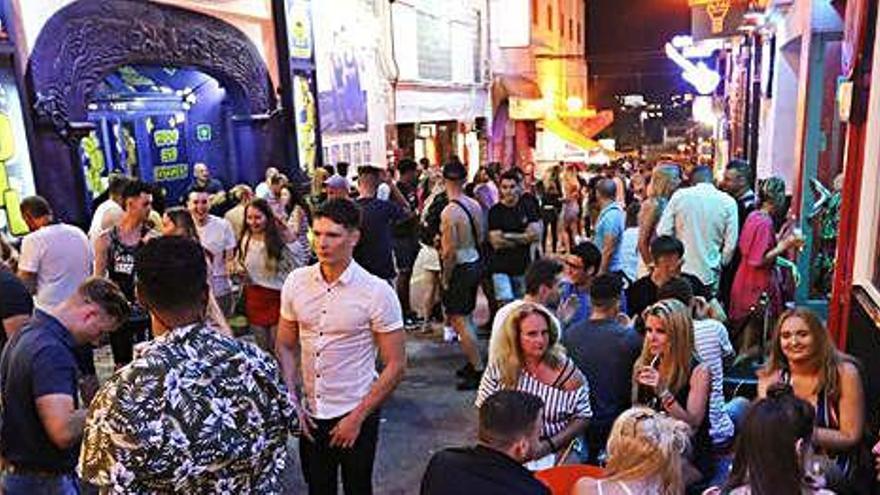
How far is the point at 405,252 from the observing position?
8641mm

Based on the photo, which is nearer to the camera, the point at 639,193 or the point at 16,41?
the point at 16,41

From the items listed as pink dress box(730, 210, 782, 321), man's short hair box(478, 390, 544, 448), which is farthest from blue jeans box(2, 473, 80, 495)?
pink dress box(730, 210, 782, 321)

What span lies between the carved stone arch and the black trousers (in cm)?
593

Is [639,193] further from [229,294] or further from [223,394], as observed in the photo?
[223,394]

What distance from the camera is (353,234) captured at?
338 centimetres

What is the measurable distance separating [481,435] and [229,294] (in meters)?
4.18

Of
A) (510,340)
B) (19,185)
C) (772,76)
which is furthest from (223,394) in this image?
(772,76)

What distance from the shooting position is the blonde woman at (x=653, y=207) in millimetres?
6617

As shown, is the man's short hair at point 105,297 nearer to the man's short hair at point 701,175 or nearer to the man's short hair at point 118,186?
the man's short hair at point 118,186

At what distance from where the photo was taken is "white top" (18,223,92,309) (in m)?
5.26

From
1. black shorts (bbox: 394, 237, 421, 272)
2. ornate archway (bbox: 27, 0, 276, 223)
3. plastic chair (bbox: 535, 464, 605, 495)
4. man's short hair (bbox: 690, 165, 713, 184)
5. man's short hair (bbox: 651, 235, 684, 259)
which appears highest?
ornate archway (bbox: 27, 0, 276, 223)

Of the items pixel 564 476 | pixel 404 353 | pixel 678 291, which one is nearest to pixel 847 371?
pixel 678 291

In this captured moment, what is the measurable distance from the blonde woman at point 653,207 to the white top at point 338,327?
11.5ft

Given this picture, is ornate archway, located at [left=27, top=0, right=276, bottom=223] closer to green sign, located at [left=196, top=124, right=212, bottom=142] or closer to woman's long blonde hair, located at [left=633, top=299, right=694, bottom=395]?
green sign, located at [left=196, top=124, right=212, bottom=142]
